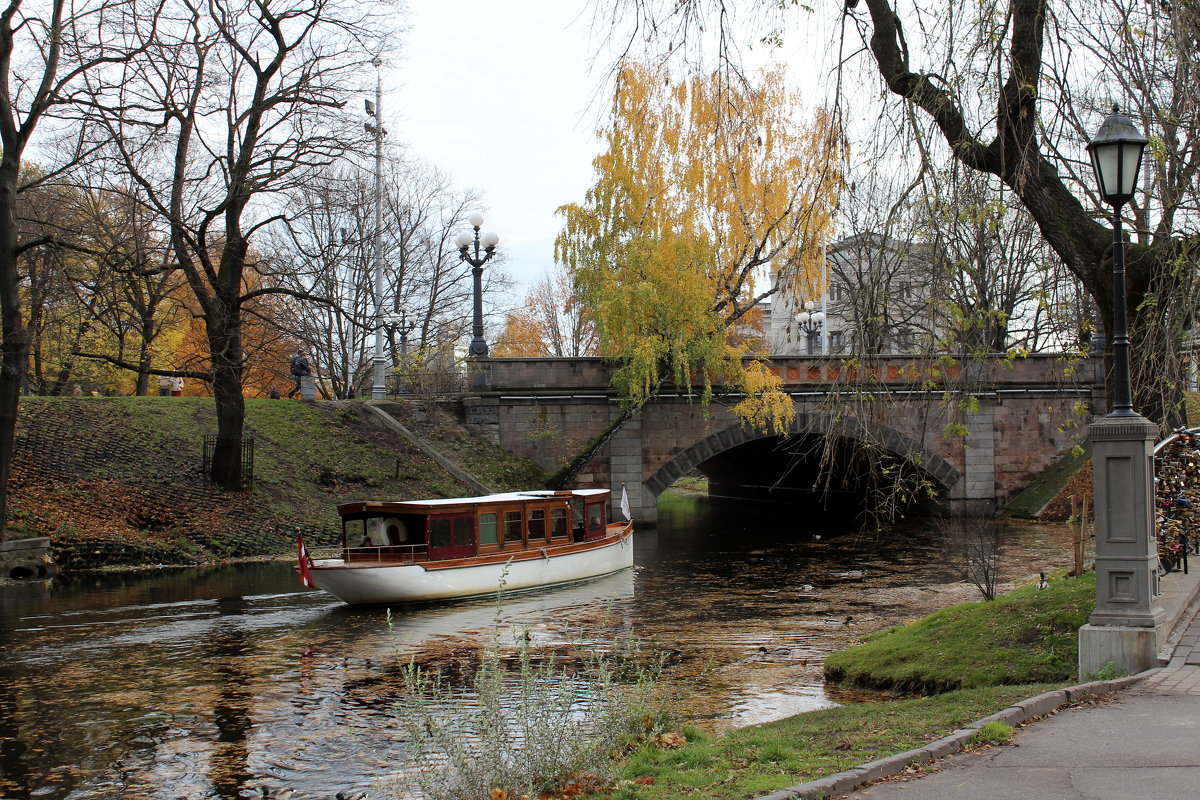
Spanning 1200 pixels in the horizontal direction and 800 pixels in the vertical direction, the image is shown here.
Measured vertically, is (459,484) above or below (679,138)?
below

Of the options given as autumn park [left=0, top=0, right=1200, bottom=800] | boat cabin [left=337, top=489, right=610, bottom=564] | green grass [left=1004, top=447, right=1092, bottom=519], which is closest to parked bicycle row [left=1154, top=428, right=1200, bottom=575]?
autumn park [left=0, top=0, right=1200, bottom=800]

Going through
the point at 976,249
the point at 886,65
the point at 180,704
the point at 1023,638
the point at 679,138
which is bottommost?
the point at 180,704

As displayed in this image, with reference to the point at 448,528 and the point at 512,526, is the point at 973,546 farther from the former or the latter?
the point at 448,528

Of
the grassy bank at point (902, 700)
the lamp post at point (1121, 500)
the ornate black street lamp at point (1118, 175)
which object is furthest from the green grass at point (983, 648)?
the ornate black street lamp at point (1118, 175)

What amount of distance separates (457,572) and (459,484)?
1196 cm

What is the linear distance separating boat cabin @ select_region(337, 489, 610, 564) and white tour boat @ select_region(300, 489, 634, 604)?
0.06 feet

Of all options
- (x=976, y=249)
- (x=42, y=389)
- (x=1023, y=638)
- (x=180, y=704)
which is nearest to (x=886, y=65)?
(x=976, y=249)

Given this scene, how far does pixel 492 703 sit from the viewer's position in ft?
23.1

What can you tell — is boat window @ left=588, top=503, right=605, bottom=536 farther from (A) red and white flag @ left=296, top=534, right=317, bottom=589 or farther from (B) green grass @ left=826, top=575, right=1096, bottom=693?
(B) green grass @ left=826, top=575, right=1096, bottom=693

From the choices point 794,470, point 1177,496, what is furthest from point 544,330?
point 1177,496

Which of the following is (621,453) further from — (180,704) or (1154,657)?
(1154,657)

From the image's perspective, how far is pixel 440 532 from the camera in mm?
20219

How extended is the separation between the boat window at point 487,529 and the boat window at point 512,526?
13.0 inches

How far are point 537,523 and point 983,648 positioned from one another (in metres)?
12.9
